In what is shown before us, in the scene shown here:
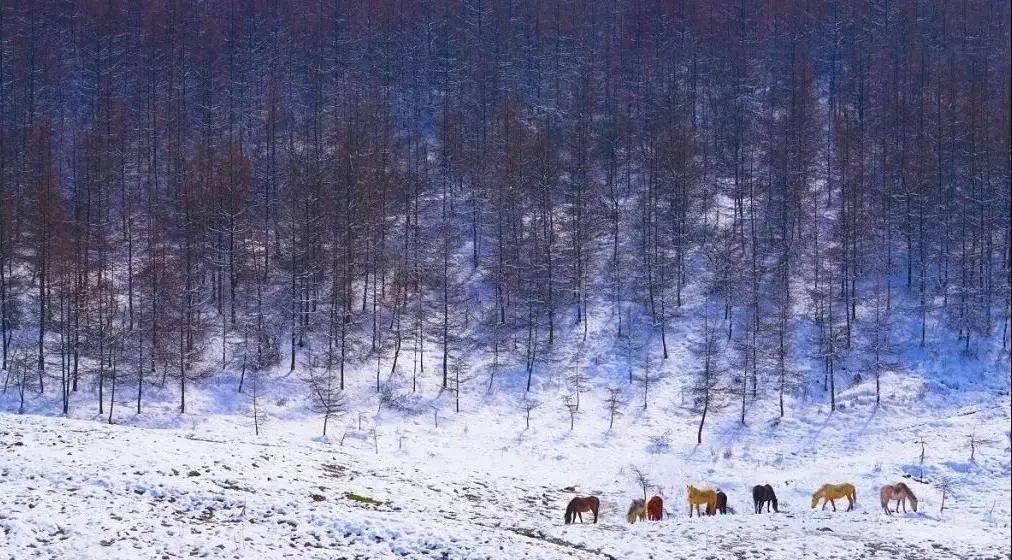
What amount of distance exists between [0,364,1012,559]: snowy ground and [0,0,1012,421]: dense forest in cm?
448

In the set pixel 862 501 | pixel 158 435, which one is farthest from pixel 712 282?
pixel 158 435

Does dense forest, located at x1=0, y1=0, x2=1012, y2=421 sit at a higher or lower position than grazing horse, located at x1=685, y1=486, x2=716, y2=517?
higher

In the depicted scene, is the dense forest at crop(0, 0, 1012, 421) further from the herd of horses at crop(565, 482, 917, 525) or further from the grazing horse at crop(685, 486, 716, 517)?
the grazing horse at crop(685, 486, 716, 517)

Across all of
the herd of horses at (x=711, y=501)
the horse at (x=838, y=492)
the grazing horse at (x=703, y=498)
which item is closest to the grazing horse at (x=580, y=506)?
the herd of horses at (x=711, y=501)

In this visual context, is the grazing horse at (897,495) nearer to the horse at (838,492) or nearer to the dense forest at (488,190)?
the horse at (838,492)

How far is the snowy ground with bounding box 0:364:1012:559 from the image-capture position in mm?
22828

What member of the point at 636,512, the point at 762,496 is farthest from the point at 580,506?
the point at 762,496

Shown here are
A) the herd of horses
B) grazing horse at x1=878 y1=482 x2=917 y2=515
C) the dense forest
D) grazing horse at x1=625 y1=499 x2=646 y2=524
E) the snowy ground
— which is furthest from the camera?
the dense forest

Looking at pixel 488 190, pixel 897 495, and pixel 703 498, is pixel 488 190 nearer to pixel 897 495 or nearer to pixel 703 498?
pixel 703 498

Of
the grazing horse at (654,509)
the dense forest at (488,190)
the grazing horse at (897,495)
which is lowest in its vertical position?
the grazing horse at (654,509)

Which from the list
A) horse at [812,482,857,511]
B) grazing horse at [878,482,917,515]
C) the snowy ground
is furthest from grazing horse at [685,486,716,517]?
grazing horse at [878,482,917,515]

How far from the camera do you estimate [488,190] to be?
224 feet

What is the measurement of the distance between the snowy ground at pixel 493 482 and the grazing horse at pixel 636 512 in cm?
126

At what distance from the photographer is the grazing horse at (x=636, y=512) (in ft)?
91.8
